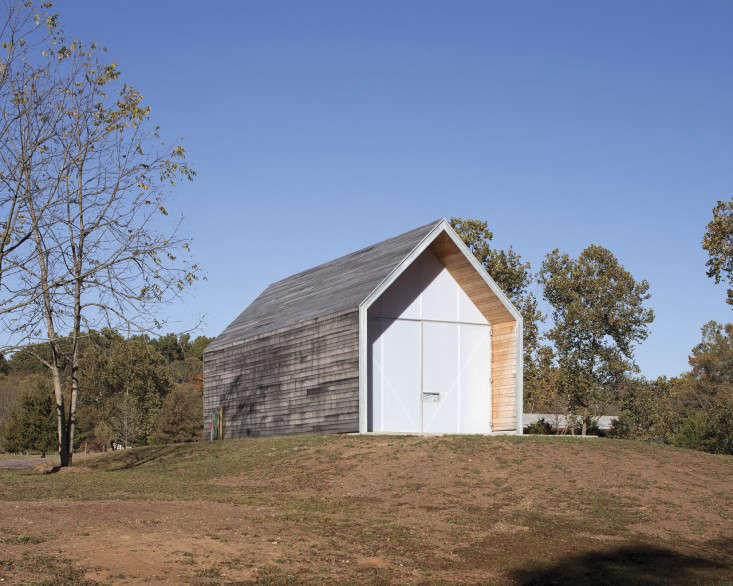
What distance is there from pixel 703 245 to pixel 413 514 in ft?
89.1

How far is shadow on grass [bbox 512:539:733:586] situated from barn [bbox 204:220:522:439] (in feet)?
46.1

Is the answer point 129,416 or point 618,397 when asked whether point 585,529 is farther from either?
point 129,416

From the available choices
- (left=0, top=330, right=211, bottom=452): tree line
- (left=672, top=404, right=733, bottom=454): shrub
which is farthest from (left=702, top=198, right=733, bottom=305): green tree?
(left=0, top=330, right=211, bottom=452): tree line

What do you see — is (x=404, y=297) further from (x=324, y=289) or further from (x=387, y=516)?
(x=387, y=516)

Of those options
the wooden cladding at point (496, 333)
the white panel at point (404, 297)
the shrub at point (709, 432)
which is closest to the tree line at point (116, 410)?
the white panel at point (404, 297)

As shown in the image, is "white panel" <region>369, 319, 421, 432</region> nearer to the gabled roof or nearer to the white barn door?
the white barn door

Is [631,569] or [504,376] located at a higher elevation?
[504,376]

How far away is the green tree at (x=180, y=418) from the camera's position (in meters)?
64.9

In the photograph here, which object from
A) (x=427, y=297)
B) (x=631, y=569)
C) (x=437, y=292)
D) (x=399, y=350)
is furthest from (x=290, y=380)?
(x=631, y=569)

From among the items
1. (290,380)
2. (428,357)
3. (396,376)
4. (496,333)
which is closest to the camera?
(396,376)

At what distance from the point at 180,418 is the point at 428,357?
36.6 meters

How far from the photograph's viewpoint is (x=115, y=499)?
64.7 feet

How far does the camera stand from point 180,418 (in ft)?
214

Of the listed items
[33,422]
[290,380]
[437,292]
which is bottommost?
[33,422]
